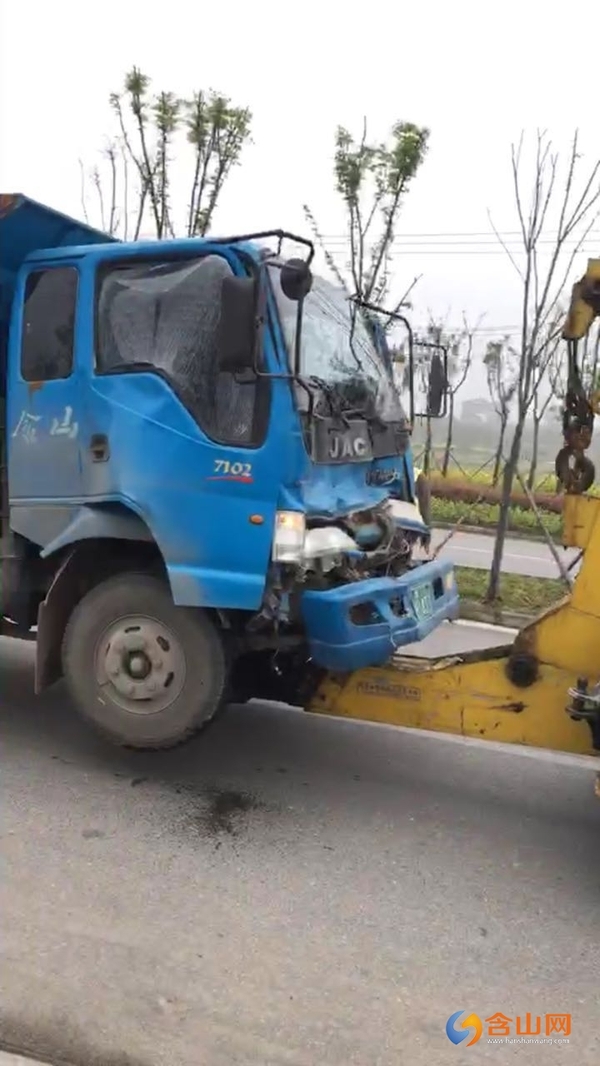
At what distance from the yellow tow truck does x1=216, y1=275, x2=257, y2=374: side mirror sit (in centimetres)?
132

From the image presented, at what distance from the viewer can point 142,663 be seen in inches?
159

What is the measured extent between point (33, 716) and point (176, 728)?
139 centimetres

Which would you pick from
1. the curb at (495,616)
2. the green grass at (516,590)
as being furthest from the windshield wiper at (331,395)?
the green grass at (516,590)

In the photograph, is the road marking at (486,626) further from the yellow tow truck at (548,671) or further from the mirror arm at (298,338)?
the mirror arm at (298,338)

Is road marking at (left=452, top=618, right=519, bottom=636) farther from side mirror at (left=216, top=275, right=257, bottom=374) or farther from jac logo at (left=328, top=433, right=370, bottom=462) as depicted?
side mirror at (left=216, top=275, right=257, bottom=374)

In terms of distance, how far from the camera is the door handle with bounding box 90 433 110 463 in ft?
13.2

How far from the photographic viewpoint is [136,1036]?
100 inches

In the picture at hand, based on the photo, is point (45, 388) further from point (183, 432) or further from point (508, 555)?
point (508, 555)

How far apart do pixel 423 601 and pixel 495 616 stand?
460 cm

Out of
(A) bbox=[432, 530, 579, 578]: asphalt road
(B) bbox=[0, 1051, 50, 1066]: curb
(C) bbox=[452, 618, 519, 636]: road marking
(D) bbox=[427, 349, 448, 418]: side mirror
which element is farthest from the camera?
(A) bbox=[432, 530, 579, 578]: asphalt road

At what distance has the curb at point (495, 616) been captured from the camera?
27.7ft

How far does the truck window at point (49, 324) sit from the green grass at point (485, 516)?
11877 millimetres

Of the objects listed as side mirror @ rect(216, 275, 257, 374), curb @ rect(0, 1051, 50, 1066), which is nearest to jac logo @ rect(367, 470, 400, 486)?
side mirror @ rect(216, 275, 257, 374)

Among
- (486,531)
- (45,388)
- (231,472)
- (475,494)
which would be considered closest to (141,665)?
(231,472)
